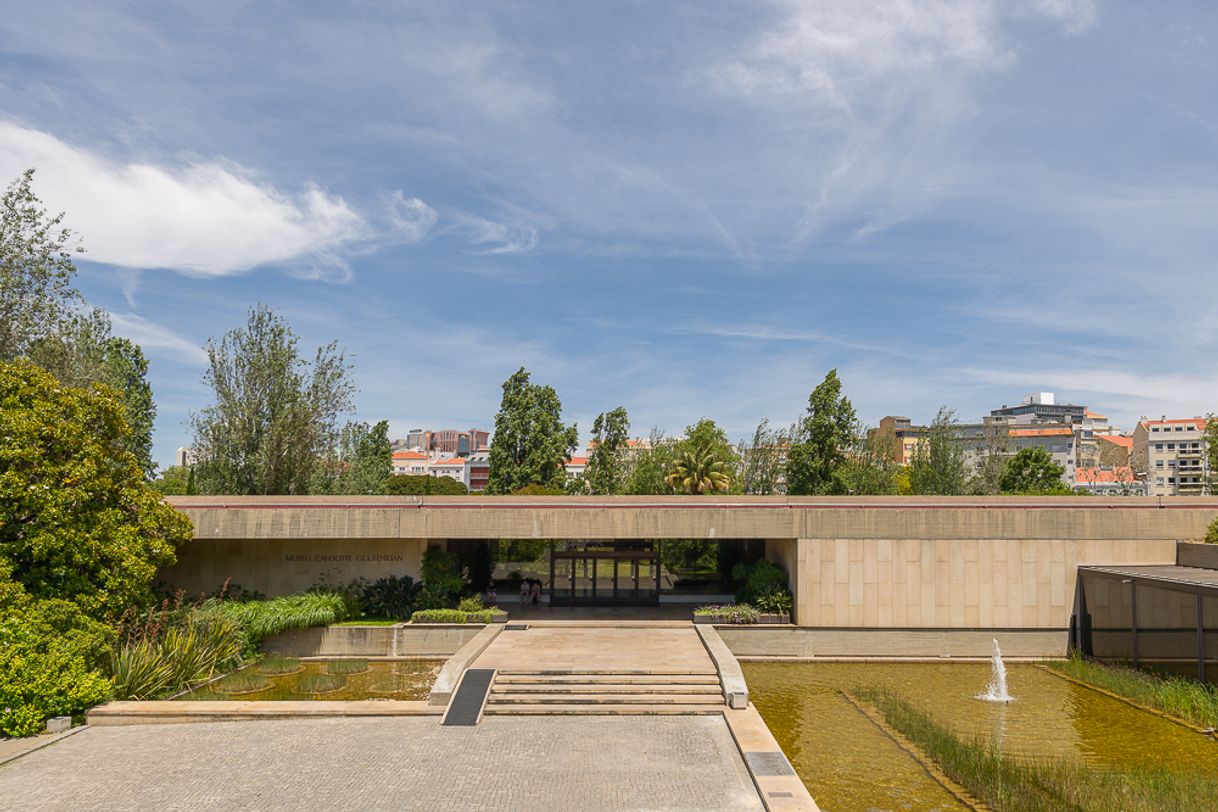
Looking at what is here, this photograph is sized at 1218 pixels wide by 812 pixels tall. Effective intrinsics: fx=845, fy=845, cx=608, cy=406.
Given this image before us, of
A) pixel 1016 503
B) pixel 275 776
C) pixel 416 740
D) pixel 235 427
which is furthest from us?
pixel 235 427

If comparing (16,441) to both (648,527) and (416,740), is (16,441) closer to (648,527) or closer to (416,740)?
(416,740)

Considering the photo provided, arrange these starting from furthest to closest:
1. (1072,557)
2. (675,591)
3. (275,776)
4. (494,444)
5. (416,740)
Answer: (494,444) < (675,591) < (1072,557) < (416,740) < (275,776)

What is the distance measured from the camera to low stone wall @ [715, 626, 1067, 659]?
977 inches

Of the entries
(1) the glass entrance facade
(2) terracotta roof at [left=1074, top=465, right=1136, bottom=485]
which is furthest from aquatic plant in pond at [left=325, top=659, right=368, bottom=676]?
(2) terracotta roof at [left=1074, top=465, right=1136, bottom=485]

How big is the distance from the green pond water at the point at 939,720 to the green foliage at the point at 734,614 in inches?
85.0

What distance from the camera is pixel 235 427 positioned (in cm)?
3641

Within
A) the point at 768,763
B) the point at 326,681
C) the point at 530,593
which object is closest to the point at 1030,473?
the point at 530,593

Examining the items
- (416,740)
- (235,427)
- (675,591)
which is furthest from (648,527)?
(235,427)

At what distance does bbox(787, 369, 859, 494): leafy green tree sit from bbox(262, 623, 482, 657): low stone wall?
30967 millimetres

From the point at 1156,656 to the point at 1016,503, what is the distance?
7.21 meters

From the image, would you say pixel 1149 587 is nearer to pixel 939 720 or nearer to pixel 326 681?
pixel 939 720

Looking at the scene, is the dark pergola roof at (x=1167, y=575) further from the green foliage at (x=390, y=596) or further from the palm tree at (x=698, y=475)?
the palm tree at (x=698, y=475)

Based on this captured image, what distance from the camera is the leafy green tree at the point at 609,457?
6419cm

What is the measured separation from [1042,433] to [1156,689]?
11937cm
